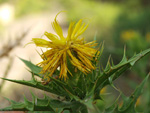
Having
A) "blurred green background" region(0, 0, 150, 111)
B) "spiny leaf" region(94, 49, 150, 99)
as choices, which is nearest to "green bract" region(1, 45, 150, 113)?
"spiny leaf" region(94, 49, 150, 99)

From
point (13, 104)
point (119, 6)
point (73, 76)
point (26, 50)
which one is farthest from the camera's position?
point (119, 6)

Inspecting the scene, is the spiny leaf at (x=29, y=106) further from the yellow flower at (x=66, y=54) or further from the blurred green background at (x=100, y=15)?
the blurred green background at (x=100, y=15)

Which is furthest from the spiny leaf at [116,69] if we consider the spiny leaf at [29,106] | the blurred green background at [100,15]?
the blurred green background at [100,15]

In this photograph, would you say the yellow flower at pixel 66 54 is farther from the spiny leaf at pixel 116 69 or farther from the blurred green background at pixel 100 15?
the blurred green background at pixel 100 15

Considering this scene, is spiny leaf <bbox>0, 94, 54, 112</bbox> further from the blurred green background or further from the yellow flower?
Result: the blurred green background

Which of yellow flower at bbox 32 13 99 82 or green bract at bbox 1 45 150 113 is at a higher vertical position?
yellow flower at bbox 32 13 99 82

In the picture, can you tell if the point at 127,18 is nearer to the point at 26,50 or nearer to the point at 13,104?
the point at 26,50

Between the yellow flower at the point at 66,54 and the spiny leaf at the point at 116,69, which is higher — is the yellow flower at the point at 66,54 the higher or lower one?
the higher one

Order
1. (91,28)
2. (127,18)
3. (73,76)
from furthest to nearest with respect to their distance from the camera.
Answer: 1. (91,28)
2. (127,18)
3. (73,76)

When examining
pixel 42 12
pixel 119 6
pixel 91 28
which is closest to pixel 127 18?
pixel 91 28

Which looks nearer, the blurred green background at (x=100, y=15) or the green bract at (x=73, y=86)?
the green bract at (x=73, y=86)

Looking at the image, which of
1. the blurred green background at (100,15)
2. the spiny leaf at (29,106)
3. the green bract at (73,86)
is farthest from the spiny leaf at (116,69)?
the blurred green background at (100,15)
